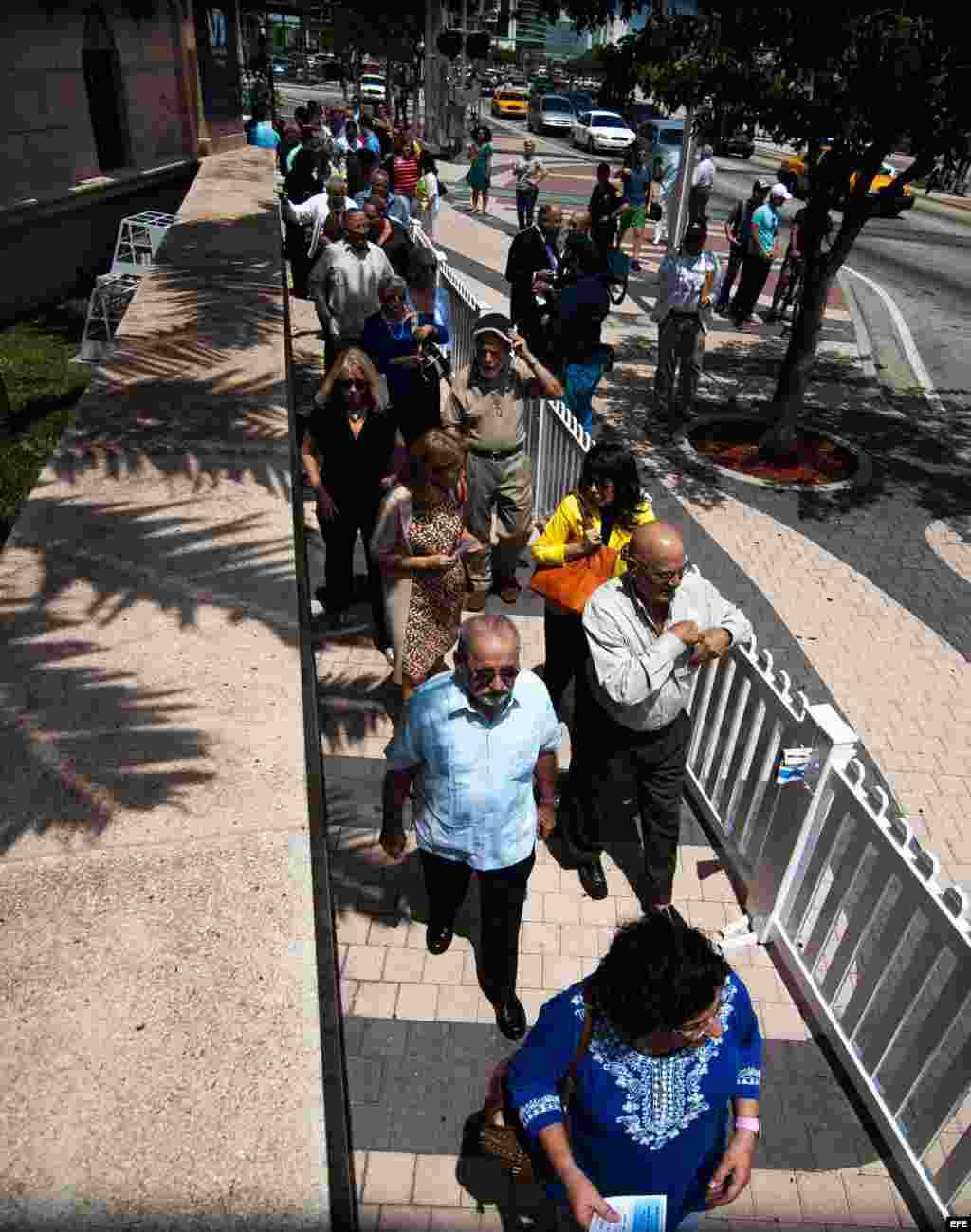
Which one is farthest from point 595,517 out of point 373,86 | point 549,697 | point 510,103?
point 373,86

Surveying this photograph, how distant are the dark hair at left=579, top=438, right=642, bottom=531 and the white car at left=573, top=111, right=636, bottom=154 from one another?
35.9 meters

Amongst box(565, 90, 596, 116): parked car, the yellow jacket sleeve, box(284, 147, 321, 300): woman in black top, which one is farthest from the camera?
box(565, 90, 596, 116): parked car

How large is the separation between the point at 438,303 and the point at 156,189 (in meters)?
11.6

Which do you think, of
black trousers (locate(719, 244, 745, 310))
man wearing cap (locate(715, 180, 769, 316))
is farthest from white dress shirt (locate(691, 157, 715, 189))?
man wearing cap (locate(715, 180, 769, 316))

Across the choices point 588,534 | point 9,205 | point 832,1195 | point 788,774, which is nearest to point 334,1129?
point 832,1195

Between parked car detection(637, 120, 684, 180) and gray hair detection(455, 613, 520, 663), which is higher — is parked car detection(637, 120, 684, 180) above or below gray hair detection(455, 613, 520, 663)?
below

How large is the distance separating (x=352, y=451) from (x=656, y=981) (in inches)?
145

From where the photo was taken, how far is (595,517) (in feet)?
13.9

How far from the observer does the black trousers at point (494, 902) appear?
3312mm

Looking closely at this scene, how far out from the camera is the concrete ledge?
208 cm

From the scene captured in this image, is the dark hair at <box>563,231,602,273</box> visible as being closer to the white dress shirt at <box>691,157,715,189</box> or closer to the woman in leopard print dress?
the woman in leopard print dress

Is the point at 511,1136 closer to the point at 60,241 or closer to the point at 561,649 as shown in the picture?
the point at 561,649

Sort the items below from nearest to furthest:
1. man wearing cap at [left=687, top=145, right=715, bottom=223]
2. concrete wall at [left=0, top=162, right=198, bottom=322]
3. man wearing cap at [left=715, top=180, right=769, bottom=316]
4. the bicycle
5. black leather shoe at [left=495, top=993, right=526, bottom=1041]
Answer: black leather shoe at [left=495, top=993, right=526, bottom=1041] < concrete wall at [left=0, top=162, right=198, bottom=322] < man wearing cap at [left=715, top=180, right=769, bottom=316] < the bicycle < man wearing cap at [left=687, top=145, right=715, bottom=223]

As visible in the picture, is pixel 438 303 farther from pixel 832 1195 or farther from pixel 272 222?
pixel 832 1195
